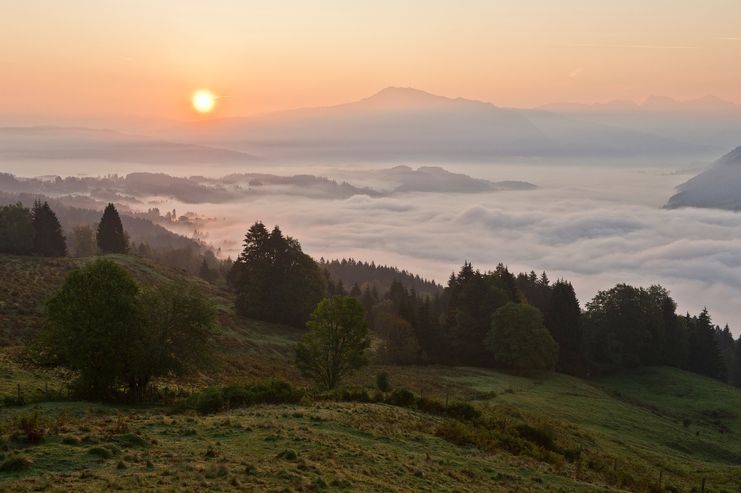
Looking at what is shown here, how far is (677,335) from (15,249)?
10830 cm

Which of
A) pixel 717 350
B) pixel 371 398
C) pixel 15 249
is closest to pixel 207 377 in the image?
pixel 371 398

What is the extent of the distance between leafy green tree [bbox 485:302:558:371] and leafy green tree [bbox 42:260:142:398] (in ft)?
180

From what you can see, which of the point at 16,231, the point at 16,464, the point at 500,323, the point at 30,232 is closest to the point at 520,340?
the point at 500,323

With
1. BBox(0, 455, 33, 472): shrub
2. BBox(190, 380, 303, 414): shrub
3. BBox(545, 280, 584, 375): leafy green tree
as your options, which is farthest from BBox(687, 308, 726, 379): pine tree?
BBox(0, 455, 33, 472): shrub

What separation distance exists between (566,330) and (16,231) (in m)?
83.8

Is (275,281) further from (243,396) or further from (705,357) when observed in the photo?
(705,357)

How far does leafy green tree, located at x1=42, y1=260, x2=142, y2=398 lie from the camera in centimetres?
3144

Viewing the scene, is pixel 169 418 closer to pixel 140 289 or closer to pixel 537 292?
pixel 140 289

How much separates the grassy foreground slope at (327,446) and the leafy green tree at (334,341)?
7362 millimetres

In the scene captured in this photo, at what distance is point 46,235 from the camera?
89.2 meters

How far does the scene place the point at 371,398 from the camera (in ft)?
124

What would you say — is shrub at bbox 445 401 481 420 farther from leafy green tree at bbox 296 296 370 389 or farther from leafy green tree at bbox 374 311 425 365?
leafy green tree at bbox 374 311 425 365

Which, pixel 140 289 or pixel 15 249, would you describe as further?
pixel 15 249

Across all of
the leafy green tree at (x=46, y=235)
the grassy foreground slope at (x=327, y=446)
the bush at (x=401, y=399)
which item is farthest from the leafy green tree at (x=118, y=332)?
the leafy green tree at (x=46, y=235)
